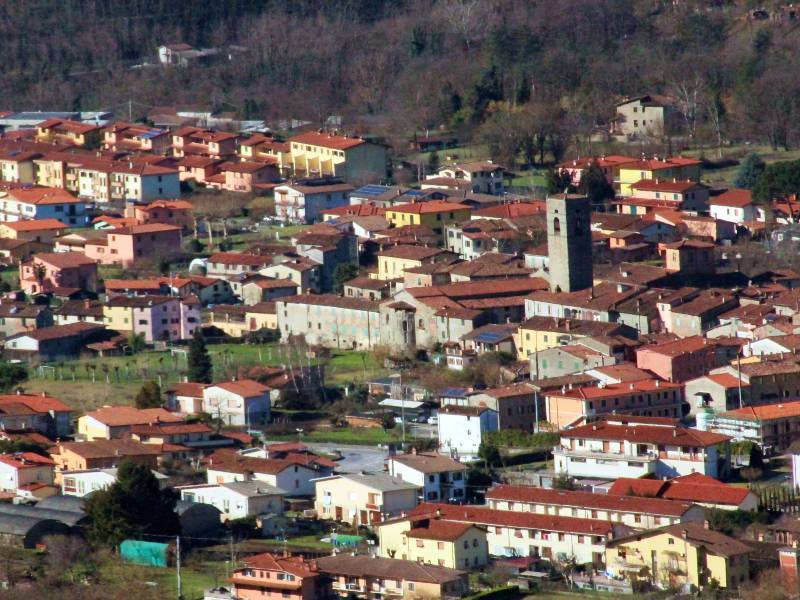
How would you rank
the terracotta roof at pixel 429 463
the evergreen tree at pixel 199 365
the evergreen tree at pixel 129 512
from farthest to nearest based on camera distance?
1. the evergreen tree at pixel 199 365
2. the terracotta roof at pixel 429 463
3. the evergreen tree at pixel 129 512

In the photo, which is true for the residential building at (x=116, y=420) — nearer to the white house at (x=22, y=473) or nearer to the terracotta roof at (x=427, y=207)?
the white house at (x=22, y=473)

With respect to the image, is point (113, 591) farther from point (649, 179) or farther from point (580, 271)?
point (649, 179)

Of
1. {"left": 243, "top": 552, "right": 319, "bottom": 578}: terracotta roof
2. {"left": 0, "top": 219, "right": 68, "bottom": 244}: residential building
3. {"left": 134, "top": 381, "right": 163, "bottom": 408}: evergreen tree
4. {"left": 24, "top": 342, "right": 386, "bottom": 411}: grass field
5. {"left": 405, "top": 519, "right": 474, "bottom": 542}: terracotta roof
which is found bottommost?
{"left": 24, "top": 342, "right": 386, "bottom": 411}: grass field

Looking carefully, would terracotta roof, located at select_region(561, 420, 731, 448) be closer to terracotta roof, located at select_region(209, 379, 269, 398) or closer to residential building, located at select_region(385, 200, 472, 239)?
terracotta roof, located at select_region(209, 379, 269, 398)

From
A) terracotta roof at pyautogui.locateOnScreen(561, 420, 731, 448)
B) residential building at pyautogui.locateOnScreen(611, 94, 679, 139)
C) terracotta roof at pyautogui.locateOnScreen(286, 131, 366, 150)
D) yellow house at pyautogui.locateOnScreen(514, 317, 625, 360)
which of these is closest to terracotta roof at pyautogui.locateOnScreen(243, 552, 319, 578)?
terracotta roof at pyautogui.locateOnScreen(561, 420, 731, 448)

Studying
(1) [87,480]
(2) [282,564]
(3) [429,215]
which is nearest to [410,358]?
(1) [87,480]

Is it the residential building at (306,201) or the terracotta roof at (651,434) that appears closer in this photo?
the terracotta roof at (651,434)

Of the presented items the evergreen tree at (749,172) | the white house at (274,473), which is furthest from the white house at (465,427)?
the evergreen tree at (749,172)
